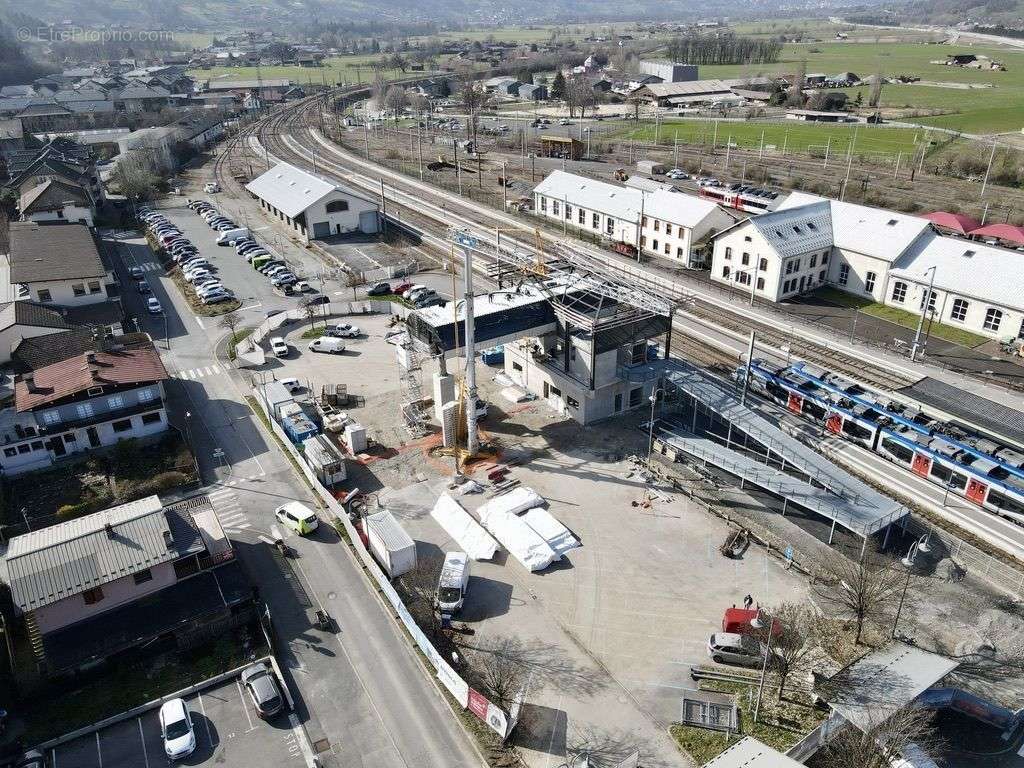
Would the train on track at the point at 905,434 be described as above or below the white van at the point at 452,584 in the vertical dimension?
above

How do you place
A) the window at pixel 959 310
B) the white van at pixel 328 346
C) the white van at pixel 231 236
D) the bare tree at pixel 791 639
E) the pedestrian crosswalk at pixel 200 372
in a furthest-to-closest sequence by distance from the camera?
the white van at pixel 231 236 → the white van at pixel 328 346 → the window at pixel 959 310 → the pedestrian crosswalk at pixel 200 372 → the bare tree at pixel 791 639

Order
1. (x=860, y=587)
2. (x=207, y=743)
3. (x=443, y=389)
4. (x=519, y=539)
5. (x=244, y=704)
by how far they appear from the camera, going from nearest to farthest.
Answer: (x=207, y=743)
(x=244, y=704)
(x=860, y=587)
(x=519, y=539)
(x=443, y=389)

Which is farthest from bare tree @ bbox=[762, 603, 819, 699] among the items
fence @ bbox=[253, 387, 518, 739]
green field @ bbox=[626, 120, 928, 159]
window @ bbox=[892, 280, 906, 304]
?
green field @ bbox=[626, 120, 928, 159]

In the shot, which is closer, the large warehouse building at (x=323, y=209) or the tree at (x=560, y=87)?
the large warehouse building at (x=323, y=209)

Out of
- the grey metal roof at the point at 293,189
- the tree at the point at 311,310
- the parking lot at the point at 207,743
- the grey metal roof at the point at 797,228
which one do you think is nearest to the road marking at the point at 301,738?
the parking lot at the point at 207,743

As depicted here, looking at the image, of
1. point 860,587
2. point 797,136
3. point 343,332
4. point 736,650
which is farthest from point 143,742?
point 797,136

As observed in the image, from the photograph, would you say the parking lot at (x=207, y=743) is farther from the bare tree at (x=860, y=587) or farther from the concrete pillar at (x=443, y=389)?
the bare tree at (x=860, y=587)

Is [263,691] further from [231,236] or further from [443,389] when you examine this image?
[231,236]

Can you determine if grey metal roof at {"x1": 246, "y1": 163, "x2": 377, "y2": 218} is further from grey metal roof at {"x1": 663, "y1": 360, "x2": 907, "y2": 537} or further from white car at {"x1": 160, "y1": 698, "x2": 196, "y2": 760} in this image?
white car at {"x1": 160, "y1": 698, "x2": 196, "y2": 760}
